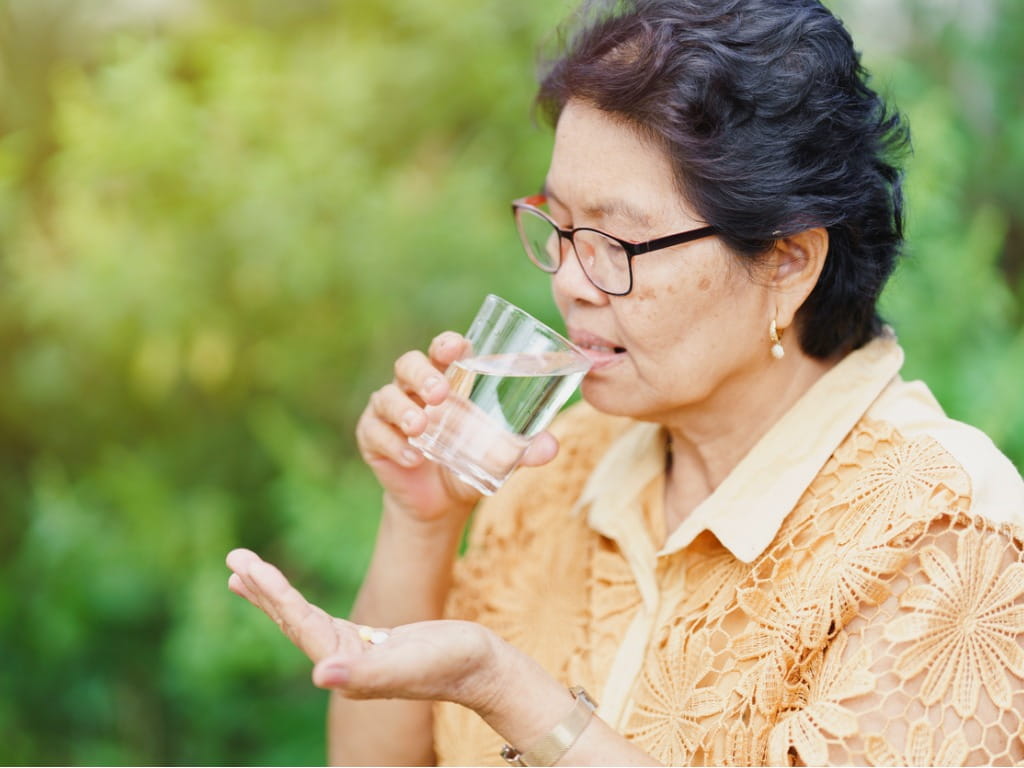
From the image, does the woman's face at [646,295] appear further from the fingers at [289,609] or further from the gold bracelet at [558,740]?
the fingers at [289,609]

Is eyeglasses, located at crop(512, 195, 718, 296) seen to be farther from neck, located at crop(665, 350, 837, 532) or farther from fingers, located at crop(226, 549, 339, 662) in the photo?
fingers, located at crop(226, 549, 339, 662)

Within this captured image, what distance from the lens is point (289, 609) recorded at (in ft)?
4.11

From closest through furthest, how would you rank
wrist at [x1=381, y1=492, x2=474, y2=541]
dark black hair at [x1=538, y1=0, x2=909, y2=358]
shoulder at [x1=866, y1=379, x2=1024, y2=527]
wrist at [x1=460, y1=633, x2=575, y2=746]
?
wrist at [x1=460, y1=633, x2=575, y2=746] → shoulder at [x1=866, y1=379, x2=1024, y2=527] → dark black hair at [x1=538, y1=0, x2=909, y2=358] → wrist at [x1=381, y1=492, x2=474, y2=541]

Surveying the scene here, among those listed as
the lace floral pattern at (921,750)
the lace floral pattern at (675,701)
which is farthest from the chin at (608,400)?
the lace floral pattern at (921,750)

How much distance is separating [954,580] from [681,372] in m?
0.51

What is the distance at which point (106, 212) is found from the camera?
10.2 feet

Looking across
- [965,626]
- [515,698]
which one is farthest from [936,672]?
[515,698]

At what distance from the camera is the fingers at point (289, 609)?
1236 mm

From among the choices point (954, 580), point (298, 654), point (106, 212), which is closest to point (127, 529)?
point (298, 654)

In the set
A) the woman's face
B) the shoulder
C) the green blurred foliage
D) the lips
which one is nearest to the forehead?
the woman's face

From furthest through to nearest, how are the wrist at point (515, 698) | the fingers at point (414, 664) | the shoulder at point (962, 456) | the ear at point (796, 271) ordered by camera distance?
the ear at point (796, 271), the shoulder at point (962, 456), the wrist at point (515, 698), the fingers at point (414, 664)

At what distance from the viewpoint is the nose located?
1688mm

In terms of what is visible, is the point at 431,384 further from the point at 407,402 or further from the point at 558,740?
the point at 558,740

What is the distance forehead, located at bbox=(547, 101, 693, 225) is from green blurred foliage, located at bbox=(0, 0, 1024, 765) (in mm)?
1205
